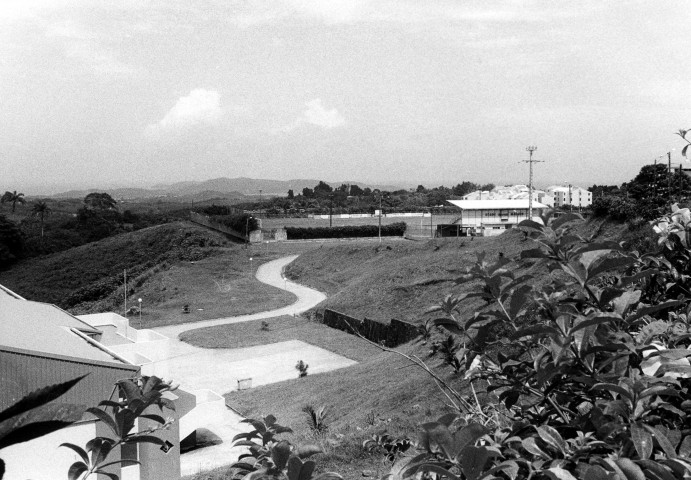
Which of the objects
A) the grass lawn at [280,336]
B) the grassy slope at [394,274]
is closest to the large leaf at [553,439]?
the grassy slope at [394,274]

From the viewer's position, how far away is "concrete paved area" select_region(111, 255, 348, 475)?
12984 millimetres

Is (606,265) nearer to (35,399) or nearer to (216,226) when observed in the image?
(35,399)

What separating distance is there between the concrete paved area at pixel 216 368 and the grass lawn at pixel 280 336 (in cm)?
47

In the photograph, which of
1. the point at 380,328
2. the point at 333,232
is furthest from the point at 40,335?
the point at 333,232

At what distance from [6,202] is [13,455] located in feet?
316

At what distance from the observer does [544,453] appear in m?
1.28

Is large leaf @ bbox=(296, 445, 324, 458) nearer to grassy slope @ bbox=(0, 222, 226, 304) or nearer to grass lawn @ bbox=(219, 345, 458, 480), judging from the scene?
grass lawn @ bbox=(219, 345, 458, 480)

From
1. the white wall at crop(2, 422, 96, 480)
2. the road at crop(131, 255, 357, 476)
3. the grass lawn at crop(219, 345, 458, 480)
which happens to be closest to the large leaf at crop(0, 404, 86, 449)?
the grass lawn at crop(219, 345, 458, 480)

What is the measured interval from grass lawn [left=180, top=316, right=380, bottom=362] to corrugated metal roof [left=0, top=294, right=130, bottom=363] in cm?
1066

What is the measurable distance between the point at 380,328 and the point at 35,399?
21.1 m

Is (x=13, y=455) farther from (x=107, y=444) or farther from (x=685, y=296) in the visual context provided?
(x=685, y=296)

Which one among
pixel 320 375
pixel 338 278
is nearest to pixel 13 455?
pixel 320 375

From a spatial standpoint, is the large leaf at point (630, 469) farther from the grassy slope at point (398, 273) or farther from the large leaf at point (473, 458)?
the grassy slope at point (398, 273)

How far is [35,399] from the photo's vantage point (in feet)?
2.28
